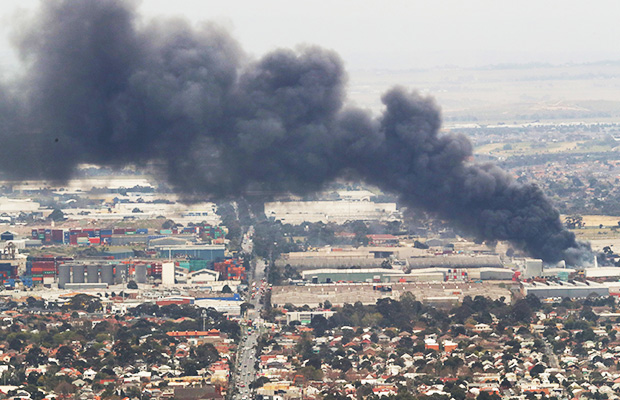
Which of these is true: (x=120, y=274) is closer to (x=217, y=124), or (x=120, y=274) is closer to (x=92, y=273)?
(x=92, y=273)

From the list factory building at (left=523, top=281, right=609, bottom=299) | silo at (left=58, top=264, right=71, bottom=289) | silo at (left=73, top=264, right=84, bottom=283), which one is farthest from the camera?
silo at (left=73, top=264, right=84, bottom=283)

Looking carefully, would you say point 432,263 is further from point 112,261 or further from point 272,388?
point 272,388

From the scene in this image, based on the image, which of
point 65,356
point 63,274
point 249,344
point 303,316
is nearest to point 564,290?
point 303,316

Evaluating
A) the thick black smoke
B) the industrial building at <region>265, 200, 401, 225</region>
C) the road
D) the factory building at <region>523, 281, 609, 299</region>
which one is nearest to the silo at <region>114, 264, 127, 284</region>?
the road

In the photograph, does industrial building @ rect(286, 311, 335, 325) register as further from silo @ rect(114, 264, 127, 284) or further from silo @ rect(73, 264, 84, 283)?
silo @ rect(73, 264, 84, 283)

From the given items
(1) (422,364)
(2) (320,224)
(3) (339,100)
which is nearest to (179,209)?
(2) (320,224)

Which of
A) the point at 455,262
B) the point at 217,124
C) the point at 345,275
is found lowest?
the point at 345,275

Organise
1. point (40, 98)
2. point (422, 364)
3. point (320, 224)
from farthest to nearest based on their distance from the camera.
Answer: point (320, 224) → point (40, 98) → point (422, 364)
